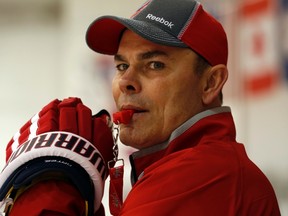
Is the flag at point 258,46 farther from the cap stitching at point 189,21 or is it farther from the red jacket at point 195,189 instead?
the red jacket at point 195,189

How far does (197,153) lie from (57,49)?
2992 millimetres

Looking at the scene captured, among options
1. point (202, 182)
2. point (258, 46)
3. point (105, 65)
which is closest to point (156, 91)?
point (202, 182)

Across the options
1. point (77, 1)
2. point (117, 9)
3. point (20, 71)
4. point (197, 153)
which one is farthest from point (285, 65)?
point (20, 71)

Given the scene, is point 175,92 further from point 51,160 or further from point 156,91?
point 51,160

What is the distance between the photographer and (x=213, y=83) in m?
1.50

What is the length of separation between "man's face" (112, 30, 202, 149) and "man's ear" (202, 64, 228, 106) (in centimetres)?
3

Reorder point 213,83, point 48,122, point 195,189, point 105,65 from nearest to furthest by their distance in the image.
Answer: point 195,189, point 48,122, point 213,83, point 105,65

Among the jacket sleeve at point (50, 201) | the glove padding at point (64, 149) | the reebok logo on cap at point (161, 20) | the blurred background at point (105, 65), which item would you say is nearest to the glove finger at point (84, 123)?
the glove padding at point (64, 149)

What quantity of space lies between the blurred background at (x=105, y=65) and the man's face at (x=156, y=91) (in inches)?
55.6

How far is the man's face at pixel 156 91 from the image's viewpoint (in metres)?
1.44

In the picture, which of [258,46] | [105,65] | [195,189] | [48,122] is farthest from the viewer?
[105,65]

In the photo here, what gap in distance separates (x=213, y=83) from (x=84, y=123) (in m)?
0.27

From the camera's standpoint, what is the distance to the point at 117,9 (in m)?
3.61

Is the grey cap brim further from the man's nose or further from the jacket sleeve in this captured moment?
the jacket sleeve
